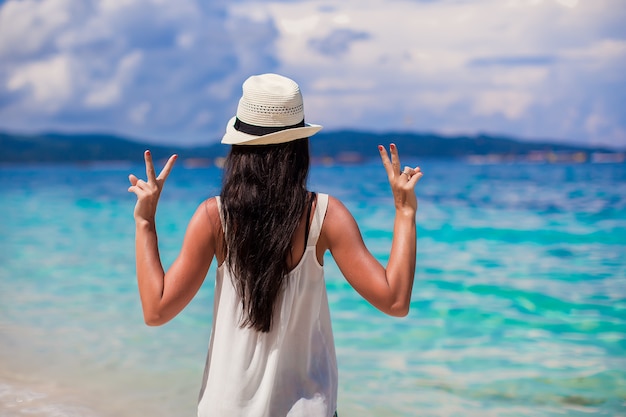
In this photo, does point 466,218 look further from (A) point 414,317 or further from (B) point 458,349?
(B) point 458,349

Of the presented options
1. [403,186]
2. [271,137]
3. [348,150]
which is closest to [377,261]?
[403,186]

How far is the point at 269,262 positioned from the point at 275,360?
28cm

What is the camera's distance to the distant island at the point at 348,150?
81438 millimetres

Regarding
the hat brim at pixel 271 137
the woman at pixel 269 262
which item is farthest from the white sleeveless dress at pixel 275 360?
the hat brim at pixel 271 137

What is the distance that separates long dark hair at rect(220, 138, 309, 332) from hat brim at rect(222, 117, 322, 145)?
0.03 m

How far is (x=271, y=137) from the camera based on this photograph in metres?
1.98

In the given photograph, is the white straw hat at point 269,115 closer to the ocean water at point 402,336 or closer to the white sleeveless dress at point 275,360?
the white sleeveless dress at point 275,360

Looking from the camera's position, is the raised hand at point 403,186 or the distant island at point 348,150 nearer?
the raised hand at point 403,186

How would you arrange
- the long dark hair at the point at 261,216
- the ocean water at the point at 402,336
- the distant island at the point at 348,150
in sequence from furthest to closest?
the distant island at the point at 348,150 < the ocean water at the point at 402,336 < the long dark hair at the point at 261,216

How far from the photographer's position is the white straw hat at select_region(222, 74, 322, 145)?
1985 millimetres

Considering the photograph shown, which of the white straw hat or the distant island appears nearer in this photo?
the white straw hat

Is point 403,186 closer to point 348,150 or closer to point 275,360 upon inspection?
point 275,360

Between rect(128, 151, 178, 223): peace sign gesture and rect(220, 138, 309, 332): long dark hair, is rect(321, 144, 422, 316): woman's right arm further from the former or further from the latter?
rect(128, 151, 178, 223): peace sign gesture

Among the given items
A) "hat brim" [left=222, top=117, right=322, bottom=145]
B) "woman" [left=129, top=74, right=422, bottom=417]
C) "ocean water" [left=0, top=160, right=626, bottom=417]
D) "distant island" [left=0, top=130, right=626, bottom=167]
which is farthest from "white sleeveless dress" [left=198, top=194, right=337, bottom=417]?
"distant island" [left=0, top=130, right=626, bottom=167]
